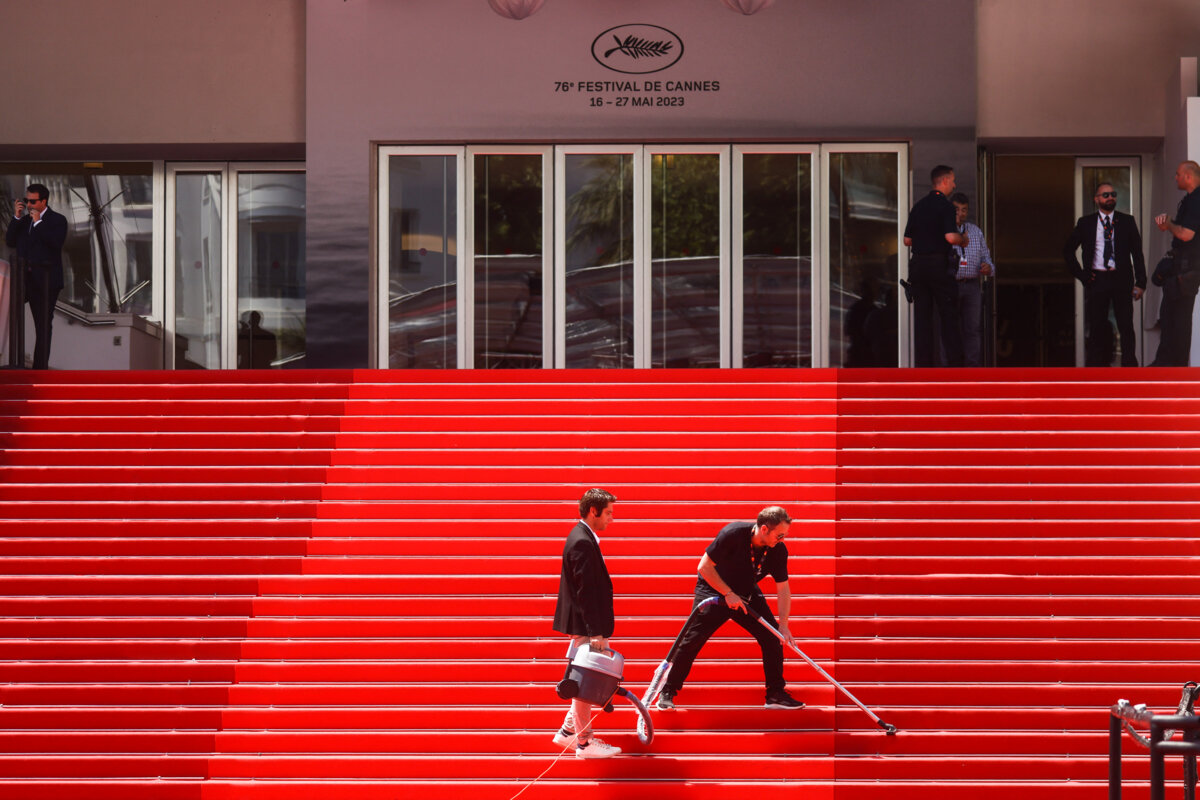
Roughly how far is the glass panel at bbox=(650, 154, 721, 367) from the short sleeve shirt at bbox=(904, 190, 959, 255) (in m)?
3.55

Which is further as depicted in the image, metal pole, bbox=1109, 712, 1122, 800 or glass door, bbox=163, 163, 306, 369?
glass door, bbox=163, 163, 306, 369

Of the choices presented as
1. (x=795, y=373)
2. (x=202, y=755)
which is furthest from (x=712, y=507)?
(x=202, y=755)

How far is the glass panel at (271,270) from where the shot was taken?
17156 mm

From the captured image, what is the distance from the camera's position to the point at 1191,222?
12609 mm

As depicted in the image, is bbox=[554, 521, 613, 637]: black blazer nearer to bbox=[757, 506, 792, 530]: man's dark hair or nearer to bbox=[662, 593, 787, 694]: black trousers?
bbox=[662, 593, 787, 694]: black trousers

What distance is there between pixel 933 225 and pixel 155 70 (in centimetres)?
1005

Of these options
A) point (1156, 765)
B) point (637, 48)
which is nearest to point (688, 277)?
point (637, 48)

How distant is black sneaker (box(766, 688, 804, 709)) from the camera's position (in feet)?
25.7

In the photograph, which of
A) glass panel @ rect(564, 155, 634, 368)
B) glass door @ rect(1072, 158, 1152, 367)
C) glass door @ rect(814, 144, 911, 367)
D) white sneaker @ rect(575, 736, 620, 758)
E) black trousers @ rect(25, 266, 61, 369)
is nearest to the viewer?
white sneaker @ rect(575, 736, 620, 758)

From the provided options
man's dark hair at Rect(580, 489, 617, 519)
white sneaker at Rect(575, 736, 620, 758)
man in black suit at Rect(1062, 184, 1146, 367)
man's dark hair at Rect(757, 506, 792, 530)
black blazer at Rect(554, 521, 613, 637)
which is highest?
man in black suit at Rect(1062, 184, 1146, 367)

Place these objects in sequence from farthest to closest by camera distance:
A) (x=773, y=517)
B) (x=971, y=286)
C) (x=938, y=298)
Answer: (x=971, y=286) → (x=938, y=298) → (x=773, y=517)

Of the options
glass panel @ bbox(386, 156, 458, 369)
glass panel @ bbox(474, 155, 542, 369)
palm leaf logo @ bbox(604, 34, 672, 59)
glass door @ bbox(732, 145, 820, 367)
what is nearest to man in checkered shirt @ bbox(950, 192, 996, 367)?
glass door @ bbox(732, 145, 820, 367)

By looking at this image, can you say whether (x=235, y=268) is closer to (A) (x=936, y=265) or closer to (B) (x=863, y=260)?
(B) (x=863, y=260)

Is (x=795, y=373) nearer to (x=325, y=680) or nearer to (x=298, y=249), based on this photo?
(x=325, y=680)
